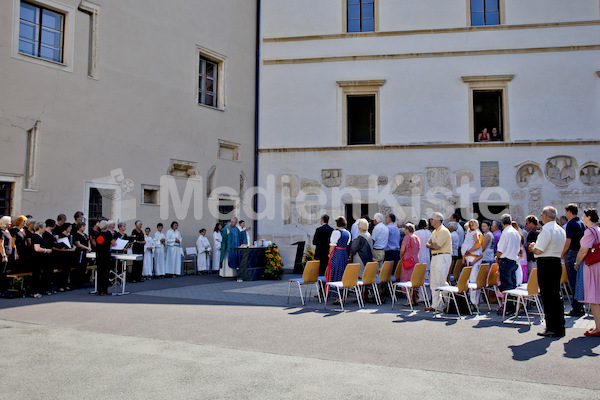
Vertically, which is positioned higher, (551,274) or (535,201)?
(535,201)

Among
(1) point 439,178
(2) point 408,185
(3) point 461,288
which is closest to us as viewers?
(3) point 461,288

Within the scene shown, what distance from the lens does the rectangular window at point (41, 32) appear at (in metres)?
13.0

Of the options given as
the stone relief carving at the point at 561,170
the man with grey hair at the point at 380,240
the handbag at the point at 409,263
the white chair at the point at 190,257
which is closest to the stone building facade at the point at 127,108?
the white chair at the point at 190,257

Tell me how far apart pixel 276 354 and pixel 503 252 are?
4.92 metres

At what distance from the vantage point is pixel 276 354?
5.95 metres

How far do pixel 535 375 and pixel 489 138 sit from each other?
13857 millimetres

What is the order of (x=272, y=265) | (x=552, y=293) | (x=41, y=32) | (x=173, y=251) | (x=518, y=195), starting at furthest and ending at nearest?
(x=518, y=195) → (x=173, y=251) → (x=272, y=265) → (x=41, y=32) → (x=552, y=293)

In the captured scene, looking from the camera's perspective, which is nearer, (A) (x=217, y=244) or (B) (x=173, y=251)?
(B) (x=173, y=251)

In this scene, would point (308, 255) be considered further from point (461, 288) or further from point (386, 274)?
point (461, 288)

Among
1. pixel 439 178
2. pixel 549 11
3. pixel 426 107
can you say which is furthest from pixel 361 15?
pixel 439 178

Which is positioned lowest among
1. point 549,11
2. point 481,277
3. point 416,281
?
point 416,281

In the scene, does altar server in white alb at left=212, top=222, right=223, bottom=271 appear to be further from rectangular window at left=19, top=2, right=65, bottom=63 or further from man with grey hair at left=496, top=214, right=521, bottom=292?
man with grey hair at left=496, top=214, right=521, bottom=292

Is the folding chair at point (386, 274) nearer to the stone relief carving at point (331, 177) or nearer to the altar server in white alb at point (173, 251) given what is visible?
the altar server in white alb at point (173, 251)

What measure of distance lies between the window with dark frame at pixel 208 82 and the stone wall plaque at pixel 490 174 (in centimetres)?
937
